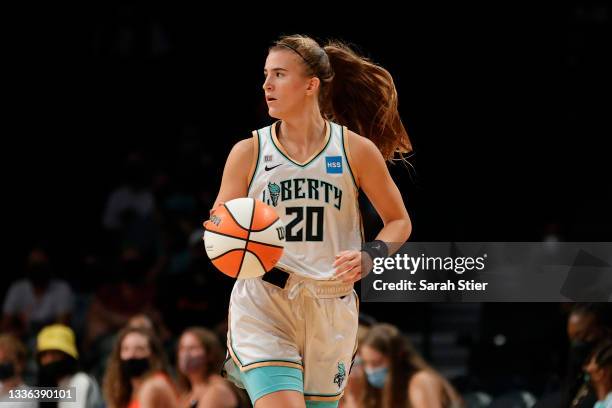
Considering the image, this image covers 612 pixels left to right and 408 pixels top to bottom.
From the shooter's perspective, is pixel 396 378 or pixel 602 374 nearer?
pixel 602 374

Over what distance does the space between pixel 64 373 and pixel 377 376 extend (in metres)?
2.23

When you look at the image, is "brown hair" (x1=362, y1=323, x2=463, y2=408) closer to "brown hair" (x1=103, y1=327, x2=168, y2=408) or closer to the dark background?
the dark background

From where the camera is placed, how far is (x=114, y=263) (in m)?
10.1

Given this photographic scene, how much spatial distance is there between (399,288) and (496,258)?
62 cm

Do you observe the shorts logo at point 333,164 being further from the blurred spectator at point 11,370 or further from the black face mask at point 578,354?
the blurred spectator at point 11,370

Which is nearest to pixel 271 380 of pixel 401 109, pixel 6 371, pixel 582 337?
pixel 582 337

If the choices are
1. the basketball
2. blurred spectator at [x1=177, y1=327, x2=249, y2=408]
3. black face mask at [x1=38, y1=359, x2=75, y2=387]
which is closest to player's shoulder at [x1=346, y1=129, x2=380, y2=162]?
the basketball

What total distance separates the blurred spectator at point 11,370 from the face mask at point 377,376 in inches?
90.6

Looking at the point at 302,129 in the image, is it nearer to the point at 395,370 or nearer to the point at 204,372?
the point at 395,370

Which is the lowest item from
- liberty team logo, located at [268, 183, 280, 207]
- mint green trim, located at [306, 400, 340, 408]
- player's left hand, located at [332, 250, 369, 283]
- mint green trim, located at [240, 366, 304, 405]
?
mint green trim, located at [306, 400, 340, 408]

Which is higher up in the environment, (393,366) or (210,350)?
(210,350)

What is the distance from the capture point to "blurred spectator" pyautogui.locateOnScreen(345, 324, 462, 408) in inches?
273

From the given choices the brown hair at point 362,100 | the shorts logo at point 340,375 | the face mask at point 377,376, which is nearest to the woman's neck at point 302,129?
the brown hair at point 362,100

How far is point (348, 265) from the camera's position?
4348mm
